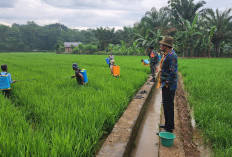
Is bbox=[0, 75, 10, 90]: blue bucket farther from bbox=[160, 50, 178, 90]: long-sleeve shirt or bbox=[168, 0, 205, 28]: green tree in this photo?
bbox=[168, 0, 205, 28]: green tree

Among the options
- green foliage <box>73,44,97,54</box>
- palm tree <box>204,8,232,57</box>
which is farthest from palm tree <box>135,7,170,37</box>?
green foliage <box>73,44,97,54</box>

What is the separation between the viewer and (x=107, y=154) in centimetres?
165

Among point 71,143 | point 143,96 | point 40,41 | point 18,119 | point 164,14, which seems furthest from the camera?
point 40,41

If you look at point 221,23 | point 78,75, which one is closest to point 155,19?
point 221,23

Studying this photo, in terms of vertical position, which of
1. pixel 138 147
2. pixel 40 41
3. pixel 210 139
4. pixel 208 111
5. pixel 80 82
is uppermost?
pixel 40 41

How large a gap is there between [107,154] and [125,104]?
1.49 metres

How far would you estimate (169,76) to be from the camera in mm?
2338

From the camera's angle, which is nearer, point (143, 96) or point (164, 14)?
point (143, 96)

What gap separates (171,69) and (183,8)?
80.8 feet

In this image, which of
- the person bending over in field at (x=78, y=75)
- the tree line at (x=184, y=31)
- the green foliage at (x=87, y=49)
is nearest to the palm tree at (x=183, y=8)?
the tree line at (x=184, y=31)

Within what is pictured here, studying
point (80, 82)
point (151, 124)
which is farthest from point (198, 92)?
point (80, 82)

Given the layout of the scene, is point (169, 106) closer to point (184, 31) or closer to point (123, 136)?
point (123, 136)

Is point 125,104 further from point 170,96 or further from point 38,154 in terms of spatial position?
point 38,154

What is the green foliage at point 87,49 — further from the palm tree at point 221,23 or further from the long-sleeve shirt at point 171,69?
the long-sleeve shirt at point 171,69
